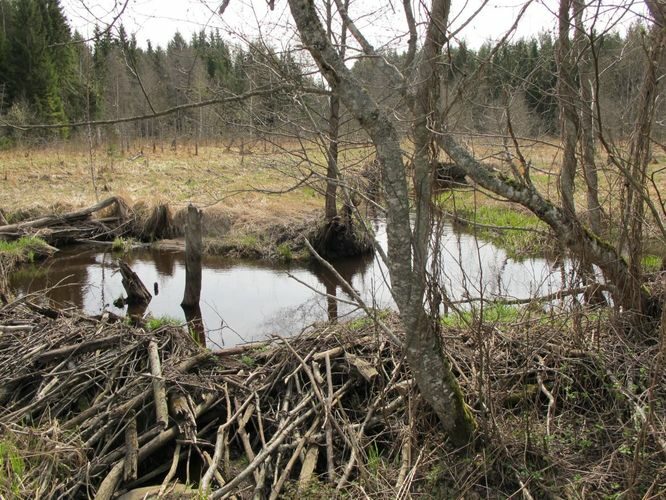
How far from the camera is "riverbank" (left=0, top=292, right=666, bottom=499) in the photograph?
156 inches

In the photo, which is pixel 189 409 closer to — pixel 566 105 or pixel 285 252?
pixel 566 105

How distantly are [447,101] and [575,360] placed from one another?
2531 mm

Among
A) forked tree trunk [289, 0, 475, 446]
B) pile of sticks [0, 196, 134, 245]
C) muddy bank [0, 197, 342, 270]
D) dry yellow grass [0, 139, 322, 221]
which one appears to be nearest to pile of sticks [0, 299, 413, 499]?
forked tree trunk [289, 0, 475, 446]

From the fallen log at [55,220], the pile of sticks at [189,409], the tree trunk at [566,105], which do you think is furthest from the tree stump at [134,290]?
the tree trunk at [566,105]

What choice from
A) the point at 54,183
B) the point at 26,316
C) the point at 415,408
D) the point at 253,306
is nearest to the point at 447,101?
the point at 415,408

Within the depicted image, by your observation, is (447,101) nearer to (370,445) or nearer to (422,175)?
(422,175)

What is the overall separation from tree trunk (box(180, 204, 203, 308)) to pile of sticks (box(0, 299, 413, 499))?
499 cm

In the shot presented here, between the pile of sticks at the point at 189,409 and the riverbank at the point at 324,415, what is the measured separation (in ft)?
0.06

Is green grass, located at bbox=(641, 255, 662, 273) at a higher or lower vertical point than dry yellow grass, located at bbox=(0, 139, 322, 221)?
lower

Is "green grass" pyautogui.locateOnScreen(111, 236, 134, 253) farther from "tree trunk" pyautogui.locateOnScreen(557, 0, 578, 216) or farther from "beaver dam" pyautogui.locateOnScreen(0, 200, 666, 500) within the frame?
"tree trunk" pyautogui.locateOnScreen(557, 0, 578, 216)

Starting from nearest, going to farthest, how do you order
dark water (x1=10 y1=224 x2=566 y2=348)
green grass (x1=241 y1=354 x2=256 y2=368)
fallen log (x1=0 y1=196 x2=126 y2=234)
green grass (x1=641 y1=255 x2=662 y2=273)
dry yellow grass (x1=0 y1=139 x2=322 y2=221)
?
green grass (x1=241 y1=354 x2=256 y2=368), green grass (x1=641 y1=255 x2=662 y2=273), dark water (x1=10 y1=224 x2=566 y2=348), fallen log (x1=0 y1=196 x2=126 y2=234), dry yellow grass (x1=0 y1=139 x2=322 y2=221)

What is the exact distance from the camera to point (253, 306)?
37.2ft

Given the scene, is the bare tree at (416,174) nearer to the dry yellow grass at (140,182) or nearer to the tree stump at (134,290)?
the tree stump at (134,290)

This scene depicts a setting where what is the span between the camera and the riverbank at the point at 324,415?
3971 mm
